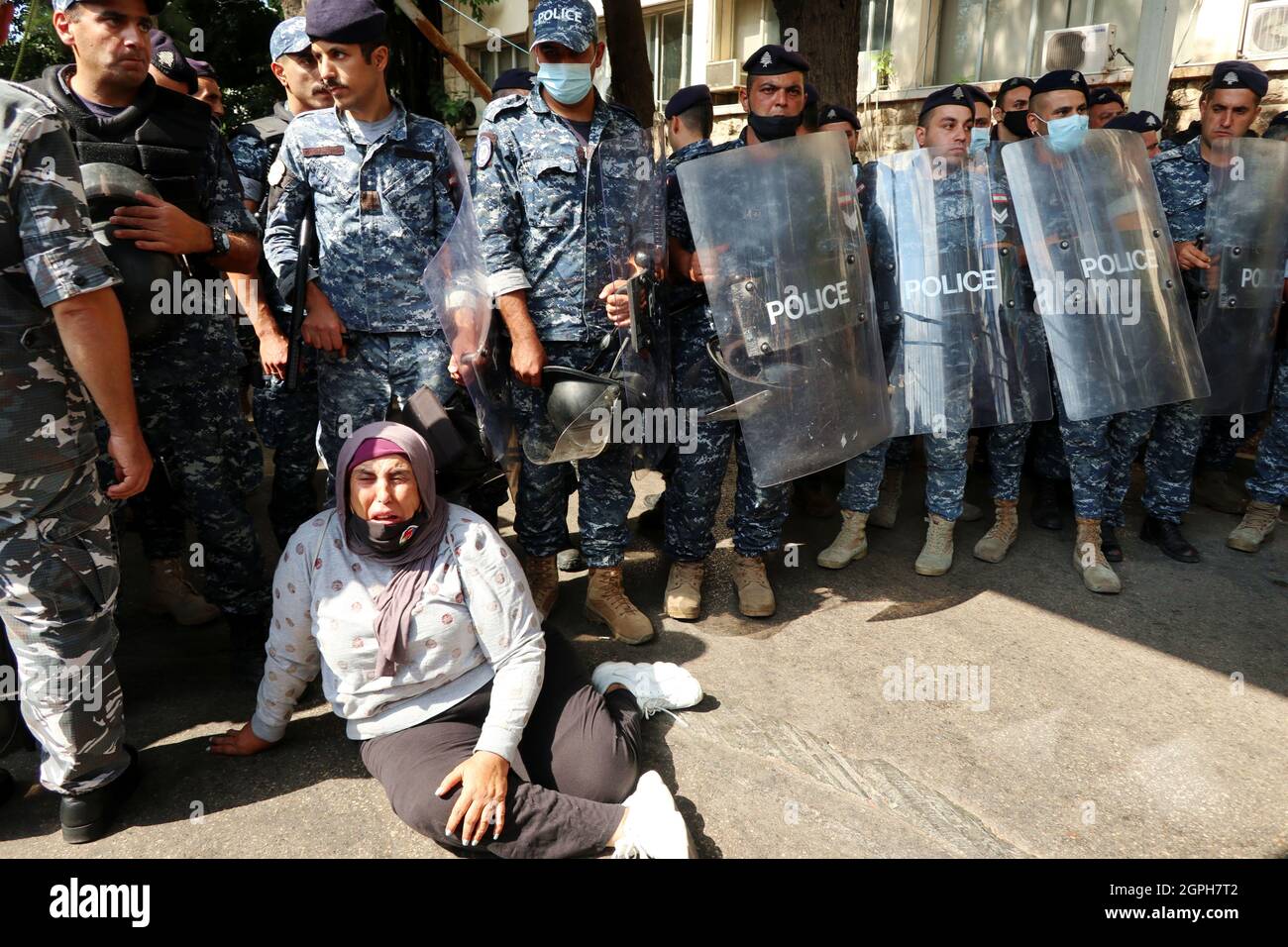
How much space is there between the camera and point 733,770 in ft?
8.27

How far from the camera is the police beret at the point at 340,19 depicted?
2.54 m

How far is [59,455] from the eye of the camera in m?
1.99

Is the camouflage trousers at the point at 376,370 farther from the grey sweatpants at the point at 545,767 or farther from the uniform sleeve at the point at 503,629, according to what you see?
the grey sweatpants at the point at 545,767

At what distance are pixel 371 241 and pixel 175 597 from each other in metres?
1.63

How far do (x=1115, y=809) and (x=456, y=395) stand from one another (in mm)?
2332

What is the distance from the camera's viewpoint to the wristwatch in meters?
2.57

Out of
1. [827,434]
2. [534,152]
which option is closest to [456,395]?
[534,152]

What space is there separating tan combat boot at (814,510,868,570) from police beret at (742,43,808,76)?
1.92 m

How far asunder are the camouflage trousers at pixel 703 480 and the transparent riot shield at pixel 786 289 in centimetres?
32

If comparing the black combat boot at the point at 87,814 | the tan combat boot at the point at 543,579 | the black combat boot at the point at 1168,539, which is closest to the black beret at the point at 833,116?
the black combat boot at the point at 1168,539

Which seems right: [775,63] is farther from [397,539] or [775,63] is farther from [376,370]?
[397,539]

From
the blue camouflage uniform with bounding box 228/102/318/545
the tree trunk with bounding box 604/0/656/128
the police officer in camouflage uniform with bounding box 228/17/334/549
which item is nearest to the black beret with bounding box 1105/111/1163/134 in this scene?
the tree trunk with bounding box 604/0/656/128

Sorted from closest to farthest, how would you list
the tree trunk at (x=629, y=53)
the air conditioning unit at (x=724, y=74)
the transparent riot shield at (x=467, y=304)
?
1. the transparent riot shield at (x=467, y=304)
2. the tree trunk at (x=629, y=53)
3. the air conditioning unit at (x=724, y=74)
